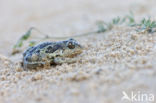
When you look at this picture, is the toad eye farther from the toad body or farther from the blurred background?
the blurred background

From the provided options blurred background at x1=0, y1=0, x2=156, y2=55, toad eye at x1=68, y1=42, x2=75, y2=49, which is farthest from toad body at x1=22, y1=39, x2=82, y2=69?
blurred background at x1=0, y1=0, x2=156, y2=55

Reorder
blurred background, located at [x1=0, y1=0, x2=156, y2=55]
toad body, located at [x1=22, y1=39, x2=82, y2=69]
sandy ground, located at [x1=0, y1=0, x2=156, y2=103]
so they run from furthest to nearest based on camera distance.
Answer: blurred background, located at [x1=0, y1=0, x2=156, y2=55], toad body, located at [x1=22, y1=39, x2=82, y2=69], sandy ground, located at [x1=0, y1=0, x2=156, y2=103]

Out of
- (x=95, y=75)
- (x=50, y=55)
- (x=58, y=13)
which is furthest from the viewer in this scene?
(x=58, y=13)

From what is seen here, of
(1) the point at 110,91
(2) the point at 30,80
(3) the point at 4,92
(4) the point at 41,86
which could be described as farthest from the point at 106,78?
(3) the point at 4,92

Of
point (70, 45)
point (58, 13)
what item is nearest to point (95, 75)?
point (70, 45)

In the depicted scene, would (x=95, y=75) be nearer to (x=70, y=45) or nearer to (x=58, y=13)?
(x=70, y=45)

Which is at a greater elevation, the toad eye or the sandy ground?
the toad eye

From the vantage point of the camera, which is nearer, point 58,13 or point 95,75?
point 95,75

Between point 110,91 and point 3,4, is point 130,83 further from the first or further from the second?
point 3,4
